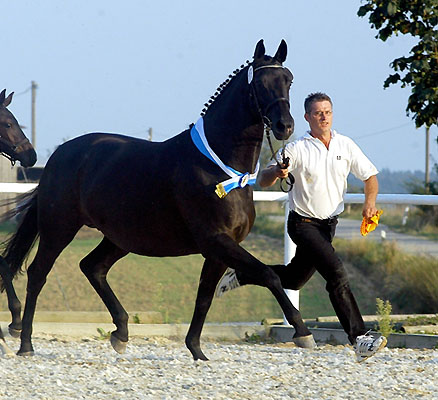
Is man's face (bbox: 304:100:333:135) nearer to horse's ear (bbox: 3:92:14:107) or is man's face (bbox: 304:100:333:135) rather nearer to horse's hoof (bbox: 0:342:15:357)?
horse's hoof (bbox: 0:342:15:357)

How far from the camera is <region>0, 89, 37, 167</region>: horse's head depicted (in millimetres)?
8781

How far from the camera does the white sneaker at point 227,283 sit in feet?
23.8

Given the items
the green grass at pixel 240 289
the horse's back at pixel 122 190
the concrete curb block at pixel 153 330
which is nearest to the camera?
the horse's back at pixel 122 190

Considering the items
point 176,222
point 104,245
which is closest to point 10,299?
point 104,245

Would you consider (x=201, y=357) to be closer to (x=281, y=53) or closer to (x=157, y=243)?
(x=157, y=243)

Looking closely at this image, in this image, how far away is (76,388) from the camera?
559 centimetres

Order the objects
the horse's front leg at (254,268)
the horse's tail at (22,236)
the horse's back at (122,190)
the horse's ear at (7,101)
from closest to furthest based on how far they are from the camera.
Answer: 1. the horse's front leg at (254,268)
2. the horse's back at (122,190)
3. the horse's tail at (22,236)
4. the horse's ear at (7,101)

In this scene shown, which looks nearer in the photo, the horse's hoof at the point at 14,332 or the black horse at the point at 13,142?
the horse's hoof at the point at 14,332

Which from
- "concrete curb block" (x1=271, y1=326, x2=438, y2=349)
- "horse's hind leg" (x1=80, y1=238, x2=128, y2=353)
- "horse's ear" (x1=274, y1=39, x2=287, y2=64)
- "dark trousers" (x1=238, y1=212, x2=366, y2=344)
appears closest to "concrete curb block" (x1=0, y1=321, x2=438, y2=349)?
"concrete curb block" (x1=271, y1=326, x2=438, y2=349)

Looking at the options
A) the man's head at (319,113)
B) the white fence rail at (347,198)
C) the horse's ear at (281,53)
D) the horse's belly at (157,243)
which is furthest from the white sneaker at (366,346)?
the white fence rail at (347,198)

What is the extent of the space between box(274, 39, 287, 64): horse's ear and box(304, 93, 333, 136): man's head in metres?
0.39

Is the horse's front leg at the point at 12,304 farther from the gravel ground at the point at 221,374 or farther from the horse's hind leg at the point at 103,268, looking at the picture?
the horse's hind leg at the point at 103,268

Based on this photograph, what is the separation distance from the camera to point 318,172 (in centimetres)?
664

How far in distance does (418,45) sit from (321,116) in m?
4.18
